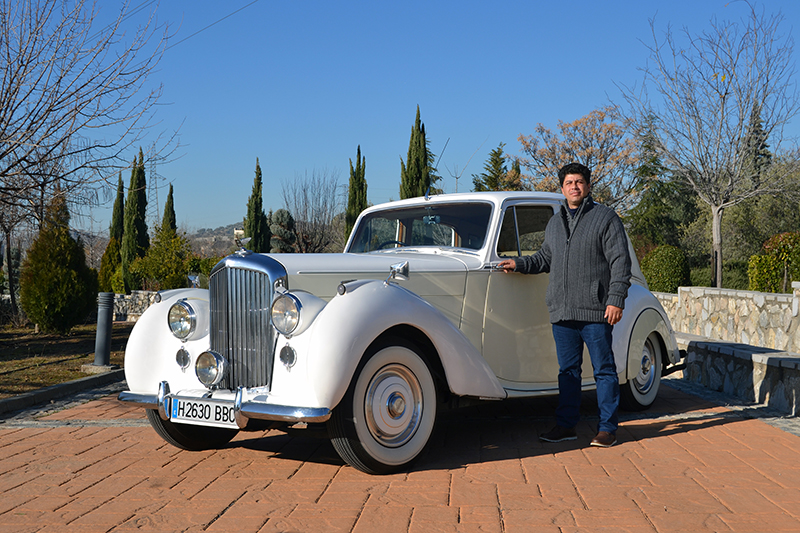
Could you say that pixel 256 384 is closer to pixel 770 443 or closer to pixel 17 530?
pixel 17 530

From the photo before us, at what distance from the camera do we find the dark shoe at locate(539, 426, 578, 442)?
14.9 ft

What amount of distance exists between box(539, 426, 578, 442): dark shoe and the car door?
337 mm

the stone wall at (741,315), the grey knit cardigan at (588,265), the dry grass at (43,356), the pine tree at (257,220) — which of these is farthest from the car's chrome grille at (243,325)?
the pine tree at (257,220)

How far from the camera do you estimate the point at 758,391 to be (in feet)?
20.5

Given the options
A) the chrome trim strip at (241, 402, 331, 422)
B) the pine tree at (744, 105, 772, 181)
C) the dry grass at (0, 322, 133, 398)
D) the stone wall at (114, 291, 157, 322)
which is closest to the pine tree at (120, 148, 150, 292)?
the stone wall at (114, 291, 157, 322)

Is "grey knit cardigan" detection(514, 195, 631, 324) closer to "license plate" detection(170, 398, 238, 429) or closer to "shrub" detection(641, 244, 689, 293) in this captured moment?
"license plate" detection(170, 398, 238, 429)

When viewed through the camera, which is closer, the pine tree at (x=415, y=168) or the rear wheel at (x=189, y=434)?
the rear wheel at (x=189, y=434)

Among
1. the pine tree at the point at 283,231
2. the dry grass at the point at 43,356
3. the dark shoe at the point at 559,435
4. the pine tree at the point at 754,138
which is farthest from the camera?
the pine tree at the point at 283,231

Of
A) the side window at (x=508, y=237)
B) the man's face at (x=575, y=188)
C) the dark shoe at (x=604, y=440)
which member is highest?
the man's face at (x=575, y=188)

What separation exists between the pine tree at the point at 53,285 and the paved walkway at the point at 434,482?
8.14 meters

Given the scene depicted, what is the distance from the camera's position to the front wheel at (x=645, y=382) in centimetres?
565

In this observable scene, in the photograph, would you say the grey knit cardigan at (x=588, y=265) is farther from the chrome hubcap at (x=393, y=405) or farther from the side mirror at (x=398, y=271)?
the chrome hubcap at (x=393, y=405)

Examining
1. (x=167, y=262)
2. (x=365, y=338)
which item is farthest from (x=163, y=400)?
(x=167, y=262)

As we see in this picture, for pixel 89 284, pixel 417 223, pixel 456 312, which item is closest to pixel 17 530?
pixel 456 312
